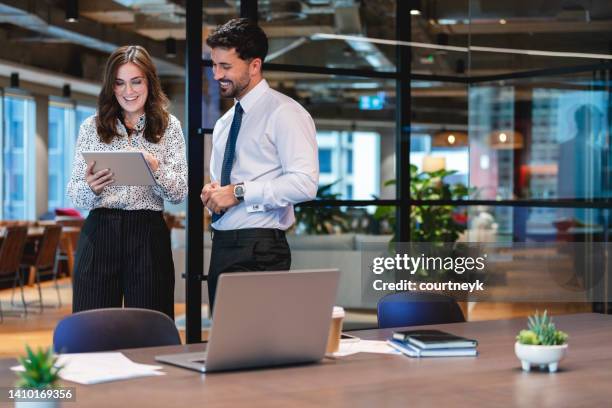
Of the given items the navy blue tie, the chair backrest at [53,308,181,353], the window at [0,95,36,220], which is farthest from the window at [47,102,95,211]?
the chair backrest at [53,308,181,353]

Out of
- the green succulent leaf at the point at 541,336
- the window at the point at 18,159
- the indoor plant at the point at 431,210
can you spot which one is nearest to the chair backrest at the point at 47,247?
the window at the point at 18,159

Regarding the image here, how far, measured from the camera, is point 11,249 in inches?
394

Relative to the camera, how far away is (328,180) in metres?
6.24

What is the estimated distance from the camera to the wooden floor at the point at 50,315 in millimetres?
6227

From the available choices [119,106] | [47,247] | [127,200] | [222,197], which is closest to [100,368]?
[222,197]

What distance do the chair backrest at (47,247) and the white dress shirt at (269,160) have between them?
25.4ft

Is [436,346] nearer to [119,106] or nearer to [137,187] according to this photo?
[137,187]

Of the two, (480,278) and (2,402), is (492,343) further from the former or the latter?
(480,278)

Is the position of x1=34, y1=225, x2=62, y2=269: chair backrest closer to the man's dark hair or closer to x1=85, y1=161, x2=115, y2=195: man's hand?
x1=85, y1=161, x2=115, y2=195: man's hand

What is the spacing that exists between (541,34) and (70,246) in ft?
31.4

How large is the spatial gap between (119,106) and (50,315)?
7.29 m

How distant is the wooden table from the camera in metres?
2.04

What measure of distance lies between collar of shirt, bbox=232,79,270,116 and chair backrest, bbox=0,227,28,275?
669 cm

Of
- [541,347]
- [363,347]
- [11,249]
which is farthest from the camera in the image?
[11,249]
